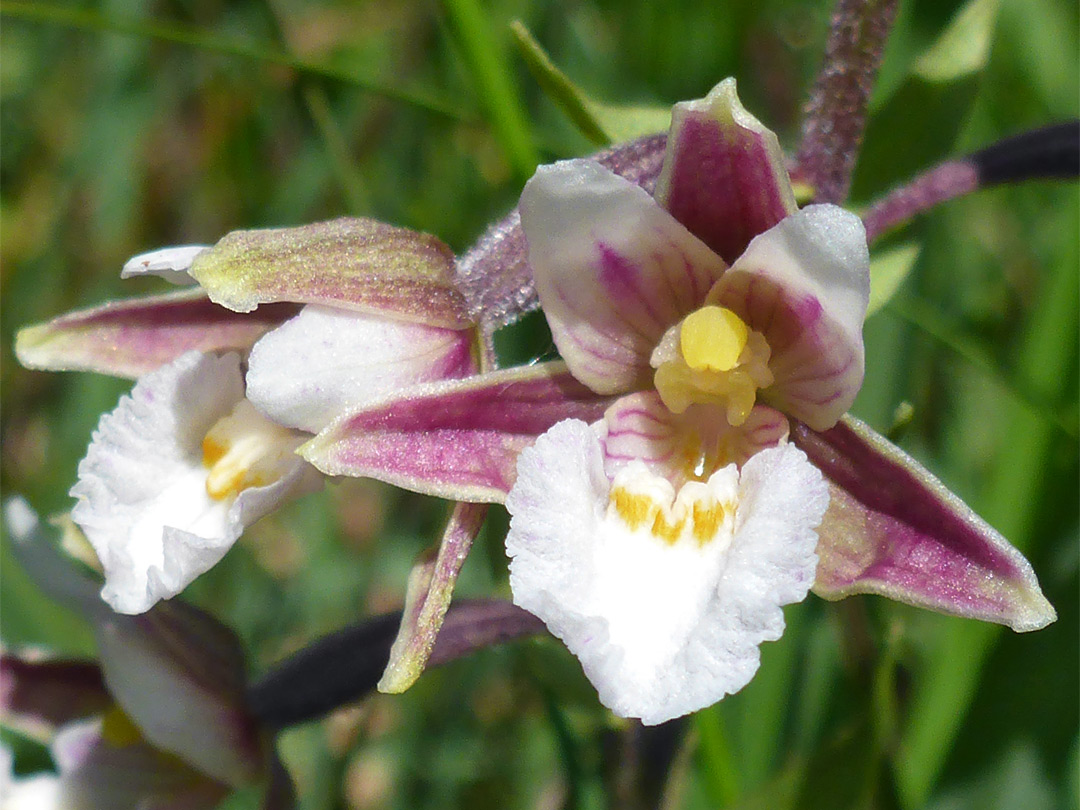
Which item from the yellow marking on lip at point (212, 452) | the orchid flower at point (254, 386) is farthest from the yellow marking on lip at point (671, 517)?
the yellow marking on lip at point (212, 452)

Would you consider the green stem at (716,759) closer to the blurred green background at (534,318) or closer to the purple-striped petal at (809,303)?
the blurred green background at (534,318)

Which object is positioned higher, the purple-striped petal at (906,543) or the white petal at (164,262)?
the white petal at (164,262)

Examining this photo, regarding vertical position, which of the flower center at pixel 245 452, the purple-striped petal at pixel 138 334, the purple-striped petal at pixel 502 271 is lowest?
the flower center at pixel 245 452

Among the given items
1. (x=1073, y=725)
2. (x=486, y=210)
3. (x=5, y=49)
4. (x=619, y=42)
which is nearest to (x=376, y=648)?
(x=1073, y=725)

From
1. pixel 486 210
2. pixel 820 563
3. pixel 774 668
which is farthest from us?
pixel 486 210

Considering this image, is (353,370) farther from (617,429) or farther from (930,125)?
(930,125)

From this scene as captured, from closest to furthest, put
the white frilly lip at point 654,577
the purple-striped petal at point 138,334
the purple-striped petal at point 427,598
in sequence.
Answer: the white frilly lip at point 654,577, the purple-striped petal at point 427,598, the purple-striped petal at point 138,334
